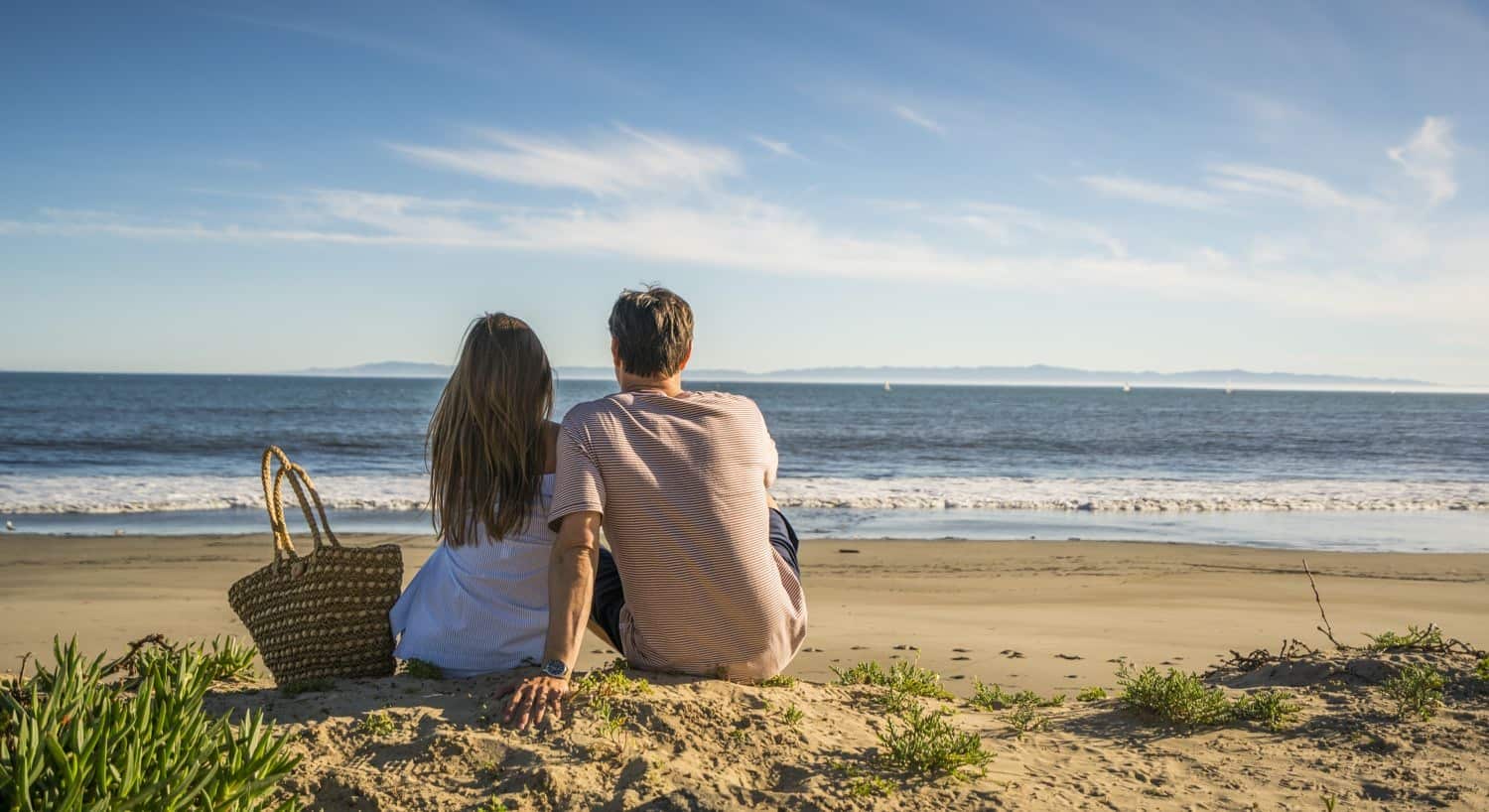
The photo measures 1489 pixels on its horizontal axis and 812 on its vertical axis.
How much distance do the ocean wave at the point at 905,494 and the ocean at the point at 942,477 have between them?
6 cm

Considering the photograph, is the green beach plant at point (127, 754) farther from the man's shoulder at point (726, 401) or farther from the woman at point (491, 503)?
the man's shoulder at point (726, 401)

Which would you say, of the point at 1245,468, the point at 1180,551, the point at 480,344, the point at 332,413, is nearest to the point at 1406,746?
the point at 480,344

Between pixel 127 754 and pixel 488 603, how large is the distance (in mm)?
1328

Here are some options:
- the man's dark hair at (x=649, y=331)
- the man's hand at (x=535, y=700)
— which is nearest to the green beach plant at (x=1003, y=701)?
the man's hand at (x=535, y=700)

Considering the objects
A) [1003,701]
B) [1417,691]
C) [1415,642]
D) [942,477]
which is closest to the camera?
[1417,691]

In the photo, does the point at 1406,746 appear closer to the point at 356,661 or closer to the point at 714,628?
the point at 714,628

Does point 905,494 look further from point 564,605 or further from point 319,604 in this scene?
point 564,605

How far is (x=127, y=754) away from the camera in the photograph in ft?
7.02

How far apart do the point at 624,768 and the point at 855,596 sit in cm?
555

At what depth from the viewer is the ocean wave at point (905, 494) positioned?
14703 mm

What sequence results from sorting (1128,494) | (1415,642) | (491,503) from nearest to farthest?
(491,503) < (1415,642) < (1128,494)

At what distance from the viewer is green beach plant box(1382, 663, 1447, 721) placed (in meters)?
3.76

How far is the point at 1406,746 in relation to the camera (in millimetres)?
3488

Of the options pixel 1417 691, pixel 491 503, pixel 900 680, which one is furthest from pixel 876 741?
pixel 1417 691
